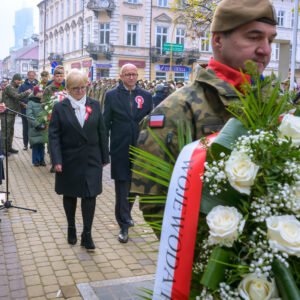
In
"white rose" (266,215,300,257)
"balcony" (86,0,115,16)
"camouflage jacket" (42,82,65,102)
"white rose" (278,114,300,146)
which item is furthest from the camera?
"balcony" (86,0,115,16)

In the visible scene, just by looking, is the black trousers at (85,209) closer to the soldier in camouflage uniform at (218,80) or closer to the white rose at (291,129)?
the soldier in camouflage uniform at (218,80)

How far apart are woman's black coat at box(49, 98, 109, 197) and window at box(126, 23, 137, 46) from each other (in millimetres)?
42011

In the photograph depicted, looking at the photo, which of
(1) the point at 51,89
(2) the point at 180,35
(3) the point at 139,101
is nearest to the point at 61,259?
(3) the point at 139,101

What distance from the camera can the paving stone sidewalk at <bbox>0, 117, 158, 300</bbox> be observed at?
4234 mm

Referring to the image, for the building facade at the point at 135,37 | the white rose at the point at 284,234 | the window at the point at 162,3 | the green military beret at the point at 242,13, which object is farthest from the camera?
the window at the point at 162,3

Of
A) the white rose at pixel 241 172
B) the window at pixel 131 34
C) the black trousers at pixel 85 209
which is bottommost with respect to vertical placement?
the black trousers at pixel 85 209

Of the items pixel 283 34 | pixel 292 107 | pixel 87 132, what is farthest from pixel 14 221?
pixel 283 34

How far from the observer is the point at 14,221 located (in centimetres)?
641

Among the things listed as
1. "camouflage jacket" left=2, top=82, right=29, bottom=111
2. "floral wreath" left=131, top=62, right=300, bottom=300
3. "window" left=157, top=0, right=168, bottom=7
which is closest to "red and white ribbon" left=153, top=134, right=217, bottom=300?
"floral wreath" left=131, top=62, right=300, bottom=300

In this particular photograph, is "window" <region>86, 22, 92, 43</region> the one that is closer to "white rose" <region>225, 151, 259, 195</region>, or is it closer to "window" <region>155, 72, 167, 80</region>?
"window" <region>155, 72, 167, 80</region>

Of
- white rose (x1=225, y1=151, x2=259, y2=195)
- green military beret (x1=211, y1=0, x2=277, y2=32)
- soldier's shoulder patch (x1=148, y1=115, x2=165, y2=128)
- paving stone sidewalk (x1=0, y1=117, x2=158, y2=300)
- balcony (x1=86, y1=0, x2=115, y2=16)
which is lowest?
paving stone sidewalk (x1=0, y1=117, x2=158, y2=300)

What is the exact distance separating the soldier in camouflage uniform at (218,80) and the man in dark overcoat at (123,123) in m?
3.77

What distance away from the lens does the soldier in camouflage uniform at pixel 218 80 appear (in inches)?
73.4

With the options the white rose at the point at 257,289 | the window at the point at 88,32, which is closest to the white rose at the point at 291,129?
the white rose at the point at 257,289
